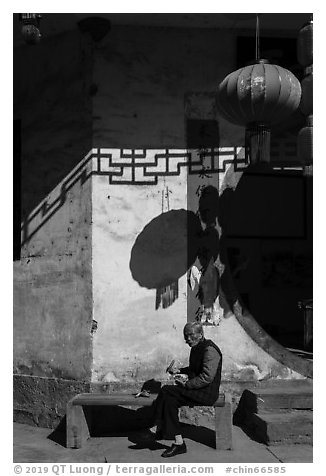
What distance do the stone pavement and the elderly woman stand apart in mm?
213

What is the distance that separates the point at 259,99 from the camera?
4.95m

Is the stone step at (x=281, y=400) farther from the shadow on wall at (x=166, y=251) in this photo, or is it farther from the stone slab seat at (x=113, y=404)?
the shadow on wall at (x=166, y=251)

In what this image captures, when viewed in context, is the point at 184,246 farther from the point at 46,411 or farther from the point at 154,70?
the point at 46,411

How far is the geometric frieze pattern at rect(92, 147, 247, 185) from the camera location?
623cm

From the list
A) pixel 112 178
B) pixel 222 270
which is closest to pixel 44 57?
pixel 112 178

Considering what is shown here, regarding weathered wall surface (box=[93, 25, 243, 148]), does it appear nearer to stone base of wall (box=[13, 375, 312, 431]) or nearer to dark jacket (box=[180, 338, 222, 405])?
dark jacket (box=[180, 338, 222, 405])

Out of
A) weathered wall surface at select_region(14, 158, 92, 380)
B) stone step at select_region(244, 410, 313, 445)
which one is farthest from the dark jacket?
weathered wall surface at select_region(14, 158, 92, 380)

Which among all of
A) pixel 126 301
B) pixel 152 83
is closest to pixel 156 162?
pixel 152 83

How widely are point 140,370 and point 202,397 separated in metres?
1.18

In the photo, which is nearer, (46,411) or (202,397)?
(202,397)

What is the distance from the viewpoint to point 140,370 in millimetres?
6184

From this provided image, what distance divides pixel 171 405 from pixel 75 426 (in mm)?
1005

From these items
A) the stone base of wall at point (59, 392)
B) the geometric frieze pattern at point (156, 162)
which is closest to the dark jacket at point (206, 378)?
the stone base of wall at point (59, 392)

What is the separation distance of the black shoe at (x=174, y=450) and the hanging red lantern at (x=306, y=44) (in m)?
3.49
